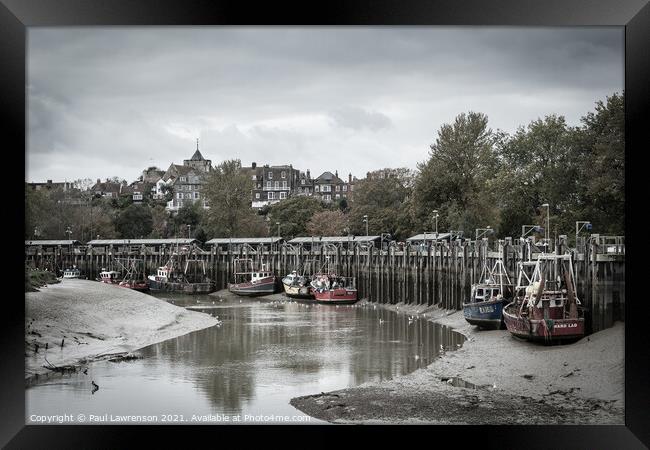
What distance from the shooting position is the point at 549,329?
14648 millimetres

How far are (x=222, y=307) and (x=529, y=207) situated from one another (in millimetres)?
10529

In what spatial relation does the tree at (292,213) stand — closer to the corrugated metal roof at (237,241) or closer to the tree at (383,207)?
the corrugated metal roof at (237,241)

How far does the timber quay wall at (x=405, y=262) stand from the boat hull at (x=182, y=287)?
39 cm

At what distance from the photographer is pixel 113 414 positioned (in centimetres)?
1118

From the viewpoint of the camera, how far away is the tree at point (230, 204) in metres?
17.8

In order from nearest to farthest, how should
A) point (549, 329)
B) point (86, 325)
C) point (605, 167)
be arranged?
point (605, 167), point (549, 329), point (86, 325)

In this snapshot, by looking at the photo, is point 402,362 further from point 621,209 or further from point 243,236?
point 243,236

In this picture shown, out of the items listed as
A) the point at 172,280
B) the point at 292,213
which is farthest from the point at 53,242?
the point at 292,213

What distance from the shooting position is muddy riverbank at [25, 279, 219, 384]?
44.2ft

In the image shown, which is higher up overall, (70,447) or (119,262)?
(119,262)

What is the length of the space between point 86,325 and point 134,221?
304 cm

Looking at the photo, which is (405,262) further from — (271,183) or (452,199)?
(271,183)

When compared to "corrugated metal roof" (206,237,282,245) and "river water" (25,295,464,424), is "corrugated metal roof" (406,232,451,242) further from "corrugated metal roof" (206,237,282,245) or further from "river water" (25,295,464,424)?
"corrugated metal roof" (206,237,282,245)
